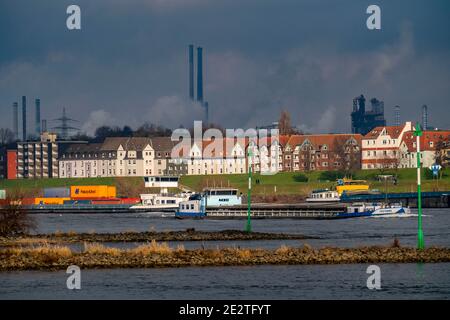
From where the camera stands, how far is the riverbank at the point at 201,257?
5731 centimetres

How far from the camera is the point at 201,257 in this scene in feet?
193

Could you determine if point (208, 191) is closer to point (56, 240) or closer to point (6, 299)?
point (56, 240)

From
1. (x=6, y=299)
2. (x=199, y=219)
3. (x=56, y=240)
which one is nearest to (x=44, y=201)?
(x=199, y=219)

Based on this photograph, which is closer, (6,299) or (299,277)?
(6,299)

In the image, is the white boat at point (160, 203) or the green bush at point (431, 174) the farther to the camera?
the green bush at point (431, 174)

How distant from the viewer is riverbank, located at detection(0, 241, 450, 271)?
188ft

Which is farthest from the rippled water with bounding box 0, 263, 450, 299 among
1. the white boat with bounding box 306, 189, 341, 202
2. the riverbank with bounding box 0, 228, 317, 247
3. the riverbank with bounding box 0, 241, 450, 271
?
the white boat with bounding box 306, 189, 341, 202

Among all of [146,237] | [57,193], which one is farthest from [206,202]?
[57,193]

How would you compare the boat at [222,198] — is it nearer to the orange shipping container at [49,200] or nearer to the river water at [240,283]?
the orange shipping container at [49,200]

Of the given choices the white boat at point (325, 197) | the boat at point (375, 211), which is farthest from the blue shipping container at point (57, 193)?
the boat at point (375, 211)

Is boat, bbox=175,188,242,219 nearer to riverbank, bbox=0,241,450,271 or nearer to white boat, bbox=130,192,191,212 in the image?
white boat, bbox=130,192,191,212

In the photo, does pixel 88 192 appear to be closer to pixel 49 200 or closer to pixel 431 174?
pixel 49 200

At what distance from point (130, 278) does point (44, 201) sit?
13272 cm
